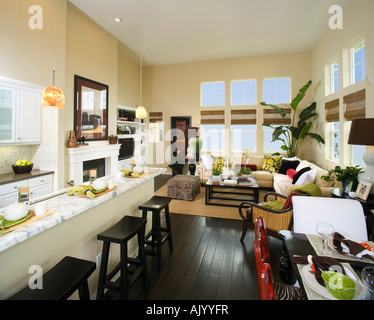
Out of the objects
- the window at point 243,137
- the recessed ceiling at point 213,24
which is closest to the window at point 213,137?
the window at point 243,137

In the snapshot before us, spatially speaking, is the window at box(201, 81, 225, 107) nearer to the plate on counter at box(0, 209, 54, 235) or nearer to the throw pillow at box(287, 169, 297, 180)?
the throw pillow at box(287, 169, 297, 180)

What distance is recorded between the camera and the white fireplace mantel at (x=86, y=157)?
414 cm

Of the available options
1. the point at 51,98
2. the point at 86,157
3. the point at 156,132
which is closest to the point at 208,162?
the point at 156,132

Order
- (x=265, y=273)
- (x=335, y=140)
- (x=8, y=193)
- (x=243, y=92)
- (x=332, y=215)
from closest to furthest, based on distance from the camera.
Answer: (x=265, y=273), (x=332, y=215), (x=8, y=193), (x=335, y=140), (x=243, y=92)

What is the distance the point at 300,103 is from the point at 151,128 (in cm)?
510

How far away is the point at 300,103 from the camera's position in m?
6.48

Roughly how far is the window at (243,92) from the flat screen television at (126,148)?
12.0 ft

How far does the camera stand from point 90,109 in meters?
4.73

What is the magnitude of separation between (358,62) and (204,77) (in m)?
4.38

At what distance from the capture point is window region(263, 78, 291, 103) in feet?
22.0

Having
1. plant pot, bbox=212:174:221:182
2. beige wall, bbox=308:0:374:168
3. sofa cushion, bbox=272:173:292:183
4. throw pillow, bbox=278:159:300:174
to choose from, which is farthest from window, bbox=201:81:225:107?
plant pot, bbox=212:174:221:182

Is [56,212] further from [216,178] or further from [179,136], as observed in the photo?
[179,136]

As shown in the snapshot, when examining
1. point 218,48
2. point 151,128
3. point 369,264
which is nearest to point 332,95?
point 218,48
